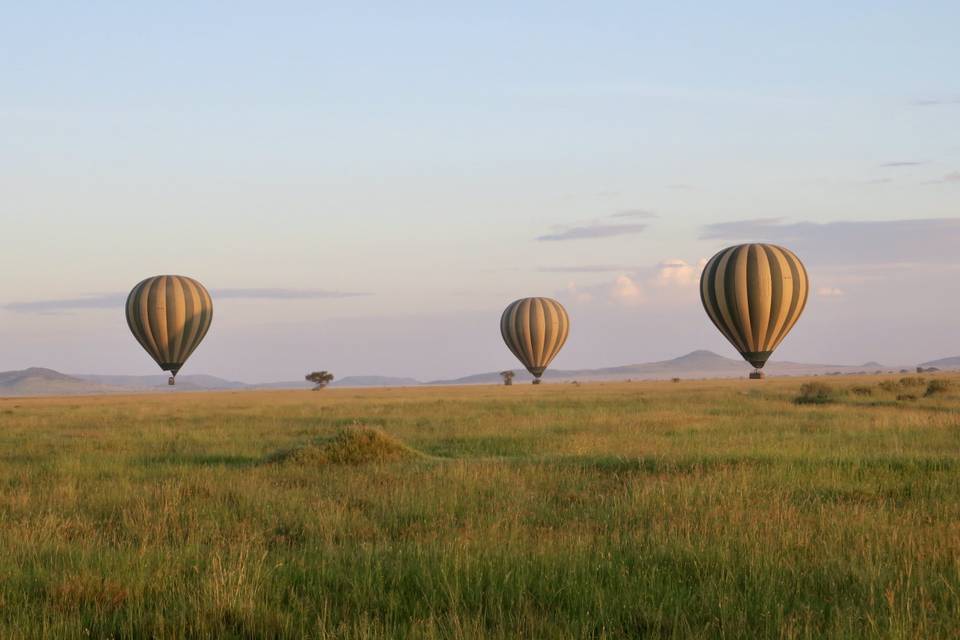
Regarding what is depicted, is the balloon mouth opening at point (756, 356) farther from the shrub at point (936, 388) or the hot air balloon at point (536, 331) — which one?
the hot air balloon at point (536, 331)

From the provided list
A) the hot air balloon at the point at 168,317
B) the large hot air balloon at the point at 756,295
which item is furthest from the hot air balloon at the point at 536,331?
the large hot air balloon at the point at 756,295

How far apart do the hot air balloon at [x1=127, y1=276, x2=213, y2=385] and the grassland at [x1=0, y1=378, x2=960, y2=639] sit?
58365mm

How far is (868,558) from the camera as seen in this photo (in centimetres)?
915

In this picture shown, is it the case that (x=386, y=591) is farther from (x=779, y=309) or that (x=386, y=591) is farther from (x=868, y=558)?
(x=779, y=309)

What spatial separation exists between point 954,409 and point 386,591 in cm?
3556

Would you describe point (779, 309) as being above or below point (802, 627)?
above

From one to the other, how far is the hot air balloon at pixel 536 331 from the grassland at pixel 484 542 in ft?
272

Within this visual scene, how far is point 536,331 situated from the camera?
106500 millimetres

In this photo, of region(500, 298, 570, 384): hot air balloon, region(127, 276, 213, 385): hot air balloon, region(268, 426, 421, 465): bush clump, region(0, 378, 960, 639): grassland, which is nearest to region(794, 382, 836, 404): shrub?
region(0, 378, 960, 639): grassland

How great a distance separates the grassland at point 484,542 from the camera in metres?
7.57

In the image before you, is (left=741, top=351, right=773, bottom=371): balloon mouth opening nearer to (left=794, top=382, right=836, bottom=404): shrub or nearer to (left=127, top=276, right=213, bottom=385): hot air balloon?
(left=794, top=382, right=836, bottom=404): shrub

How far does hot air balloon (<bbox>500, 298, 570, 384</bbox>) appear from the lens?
107 m

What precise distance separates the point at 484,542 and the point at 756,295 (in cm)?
5705

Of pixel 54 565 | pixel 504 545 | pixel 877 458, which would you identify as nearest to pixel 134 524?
pixel 54 565
